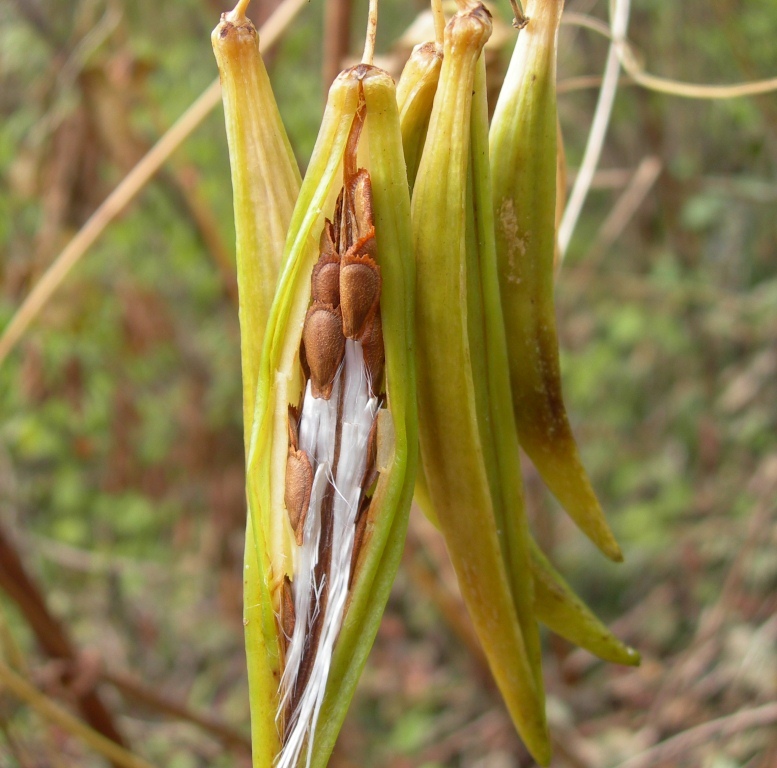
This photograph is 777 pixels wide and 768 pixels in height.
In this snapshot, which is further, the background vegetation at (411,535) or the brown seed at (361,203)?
the background vegetation at (411,535)

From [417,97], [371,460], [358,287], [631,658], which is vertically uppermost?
[417,97]

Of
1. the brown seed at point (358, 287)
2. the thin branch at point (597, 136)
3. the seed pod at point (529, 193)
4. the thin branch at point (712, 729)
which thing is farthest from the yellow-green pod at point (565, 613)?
the thin branch at point (712, 729)

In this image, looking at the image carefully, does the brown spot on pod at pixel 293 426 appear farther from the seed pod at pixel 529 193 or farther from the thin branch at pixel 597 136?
the thin branch at pixel 597 136

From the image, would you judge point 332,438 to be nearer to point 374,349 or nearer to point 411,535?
point 374,349

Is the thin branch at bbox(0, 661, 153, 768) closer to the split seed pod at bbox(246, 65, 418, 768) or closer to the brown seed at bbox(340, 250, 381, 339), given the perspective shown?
the split seed pod at bbox(246, 65, 418, 768)

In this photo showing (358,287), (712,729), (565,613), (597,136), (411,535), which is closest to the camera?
(358,287)

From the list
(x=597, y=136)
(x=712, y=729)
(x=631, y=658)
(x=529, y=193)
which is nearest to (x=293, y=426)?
(x=529, y=193)
